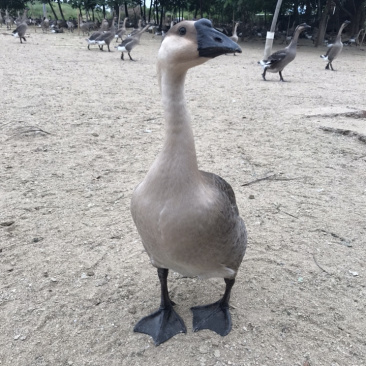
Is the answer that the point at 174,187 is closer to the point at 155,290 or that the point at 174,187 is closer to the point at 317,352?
the point at 155,290

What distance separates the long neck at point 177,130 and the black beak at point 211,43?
20 centimetres

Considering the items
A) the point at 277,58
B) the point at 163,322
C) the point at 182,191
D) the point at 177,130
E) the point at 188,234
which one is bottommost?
the point at 163,322

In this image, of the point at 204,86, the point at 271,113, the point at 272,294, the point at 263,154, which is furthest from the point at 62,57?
the point at 272,294

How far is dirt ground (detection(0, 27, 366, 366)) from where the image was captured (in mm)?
2295

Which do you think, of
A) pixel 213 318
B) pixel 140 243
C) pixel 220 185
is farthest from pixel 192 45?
pixel 140 243

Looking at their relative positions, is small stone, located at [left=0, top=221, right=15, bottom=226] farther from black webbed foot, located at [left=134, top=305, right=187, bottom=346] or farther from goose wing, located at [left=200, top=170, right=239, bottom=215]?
goose wing, located at [left=200, top=170, right=239, bottom=215]

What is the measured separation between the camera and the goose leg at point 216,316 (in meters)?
2.39

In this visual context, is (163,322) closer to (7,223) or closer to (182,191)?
(182,191)

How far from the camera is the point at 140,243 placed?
3279 mm

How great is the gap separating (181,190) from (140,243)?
1.55 metres

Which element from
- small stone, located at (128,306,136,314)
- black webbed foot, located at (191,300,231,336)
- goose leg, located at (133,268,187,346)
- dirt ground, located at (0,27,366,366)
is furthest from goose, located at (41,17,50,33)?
black webbed foot, located at (191,300,231,336)

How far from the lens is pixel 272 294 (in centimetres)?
271

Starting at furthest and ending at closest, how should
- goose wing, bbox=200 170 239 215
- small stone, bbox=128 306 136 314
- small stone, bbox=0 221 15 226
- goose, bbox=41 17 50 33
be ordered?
1. goose, bbox=41 17 50 33
2. small stone, bbox=0 221 15 226
3. small stone, bbox=128 306 136 314
4. goose wing, bbox=200 170 239 215

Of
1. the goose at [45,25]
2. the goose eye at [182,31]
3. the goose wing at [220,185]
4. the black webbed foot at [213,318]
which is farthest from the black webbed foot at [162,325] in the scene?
the goose at [45,25]
